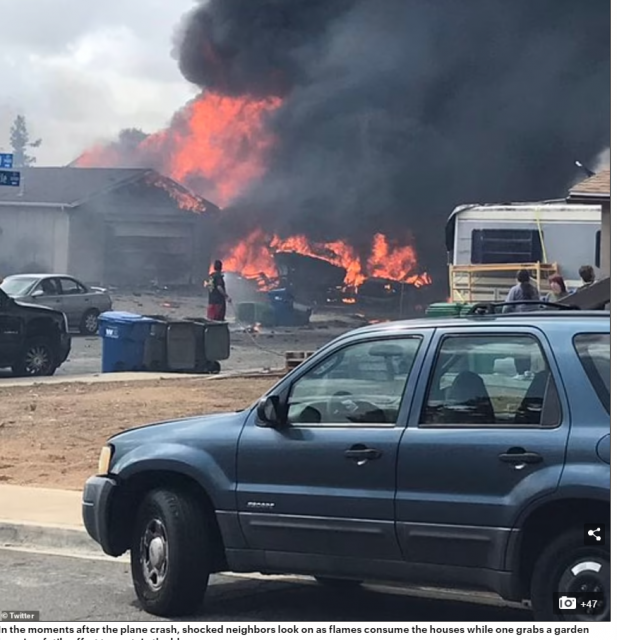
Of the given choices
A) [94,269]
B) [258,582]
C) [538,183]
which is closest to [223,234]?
[94,269]

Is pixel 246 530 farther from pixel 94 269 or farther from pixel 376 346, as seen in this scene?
pixel 94 269

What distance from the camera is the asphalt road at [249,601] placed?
5977mm

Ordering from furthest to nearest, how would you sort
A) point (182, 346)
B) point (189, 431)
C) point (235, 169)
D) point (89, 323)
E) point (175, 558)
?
1. point (235, 169)
2. point (89, 323)
3. point (182, 346)
4. point (189, 431)
5. point (175, 558)

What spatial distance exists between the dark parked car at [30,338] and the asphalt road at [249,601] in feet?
37.6

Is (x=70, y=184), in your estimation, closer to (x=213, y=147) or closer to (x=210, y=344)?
(x=213, y=147)

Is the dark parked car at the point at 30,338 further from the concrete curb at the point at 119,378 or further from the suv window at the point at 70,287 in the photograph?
the suv window at the point at 70,287

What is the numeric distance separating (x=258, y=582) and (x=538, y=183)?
2471cm

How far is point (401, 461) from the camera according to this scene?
5.40 metres

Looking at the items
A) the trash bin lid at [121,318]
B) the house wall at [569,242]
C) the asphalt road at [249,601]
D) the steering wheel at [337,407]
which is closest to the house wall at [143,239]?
the house wall at [569,242]

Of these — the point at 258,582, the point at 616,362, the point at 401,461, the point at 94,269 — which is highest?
the point at 94,269

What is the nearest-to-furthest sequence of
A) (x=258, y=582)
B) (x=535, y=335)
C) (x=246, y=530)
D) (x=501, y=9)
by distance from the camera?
(x=535, y=335) < (x=246, y=530) < (x=258, y=582) < (x=501, y=9)

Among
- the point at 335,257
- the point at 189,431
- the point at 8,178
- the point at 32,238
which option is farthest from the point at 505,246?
the point at 32,238

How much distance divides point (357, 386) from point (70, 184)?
113 feet

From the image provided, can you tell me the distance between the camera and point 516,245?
67.9ft
